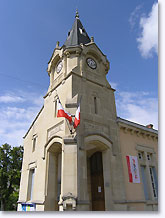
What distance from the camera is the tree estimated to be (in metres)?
23.2

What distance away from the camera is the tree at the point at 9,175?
2316 cm

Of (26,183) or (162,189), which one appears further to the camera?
(26,183)

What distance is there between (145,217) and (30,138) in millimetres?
13049

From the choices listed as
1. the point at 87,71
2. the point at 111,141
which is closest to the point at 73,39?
the point at 87,71

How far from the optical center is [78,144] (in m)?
9.77

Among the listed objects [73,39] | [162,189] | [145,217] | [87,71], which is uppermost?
[73,39]

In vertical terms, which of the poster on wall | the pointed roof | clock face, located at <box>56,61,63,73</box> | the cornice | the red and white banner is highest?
the pointed roof

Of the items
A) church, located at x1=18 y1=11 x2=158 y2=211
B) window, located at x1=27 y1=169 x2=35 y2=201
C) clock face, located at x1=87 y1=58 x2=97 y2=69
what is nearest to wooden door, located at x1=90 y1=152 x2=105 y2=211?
church, located at x1=18 y1=11 x2=158 y2=211

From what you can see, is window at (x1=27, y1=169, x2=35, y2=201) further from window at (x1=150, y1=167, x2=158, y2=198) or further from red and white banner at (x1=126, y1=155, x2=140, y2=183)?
window at (x1=150, y1=167, x2=158, y2=198)

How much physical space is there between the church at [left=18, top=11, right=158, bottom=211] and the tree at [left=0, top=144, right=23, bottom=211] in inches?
389

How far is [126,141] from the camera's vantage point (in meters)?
13.2

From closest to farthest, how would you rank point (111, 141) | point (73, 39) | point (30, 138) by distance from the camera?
point (111, 141) < point (73, 39) < point (30, 138)

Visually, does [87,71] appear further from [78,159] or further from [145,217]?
[145,217]

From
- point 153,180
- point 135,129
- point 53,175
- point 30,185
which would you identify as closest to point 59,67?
point 135,129
